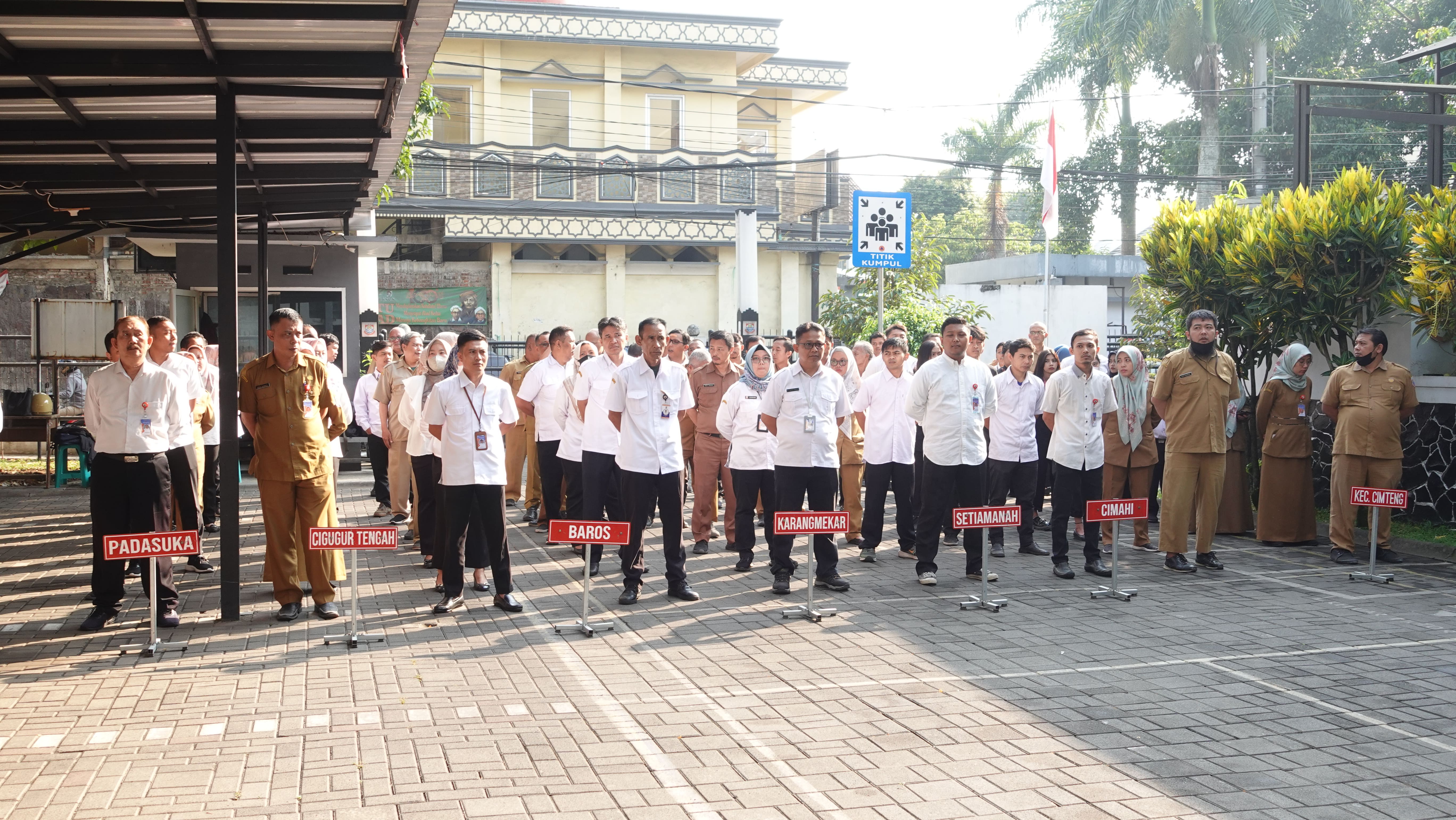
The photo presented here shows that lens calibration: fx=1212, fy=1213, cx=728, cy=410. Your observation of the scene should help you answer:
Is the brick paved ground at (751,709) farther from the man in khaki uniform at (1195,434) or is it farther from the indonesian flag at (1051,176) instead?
the indonesian flag at (1051,176)

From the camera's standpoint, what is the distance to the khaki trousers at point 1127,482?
38.0ft

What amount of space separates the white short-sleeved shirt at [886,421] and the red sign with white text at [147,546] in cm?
581

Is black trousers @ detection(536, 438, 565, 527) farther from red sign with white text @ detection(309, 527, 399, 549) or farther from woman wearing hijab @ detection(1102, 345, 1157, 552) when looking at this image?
woman wearing hijab @ detection(1102, 345, 1157, 552)

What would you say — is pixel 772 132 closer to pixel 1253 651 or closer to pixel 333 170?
pixel 333 170

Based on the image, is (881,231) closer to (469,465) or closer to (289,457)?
(469,465)

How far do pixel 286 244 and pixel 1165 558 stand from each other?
47.2 feet

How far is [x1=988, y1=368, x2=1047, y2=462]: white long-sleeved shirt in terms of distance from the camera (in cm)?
1119

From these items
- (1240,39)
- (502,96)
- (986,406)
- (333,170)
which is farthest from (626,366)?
(1240,39)

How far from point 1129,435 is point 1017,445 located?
1.10 meters

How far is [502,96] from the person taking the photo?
33.4 m

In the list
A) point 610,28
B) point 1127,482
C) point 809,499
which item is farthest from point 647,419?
point 610,28

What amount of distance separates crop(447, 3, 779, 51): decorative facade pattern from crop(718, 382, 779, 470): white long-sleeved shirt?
23.4 metres

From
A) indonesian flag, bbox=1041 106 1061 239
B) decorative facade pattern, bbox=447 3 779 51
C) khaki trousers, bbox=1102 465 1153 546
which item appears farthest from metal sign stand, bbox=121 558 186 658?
decorative facade pattern, bbox=447 3 779 51

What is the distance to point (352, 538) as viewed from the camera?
774 cm
